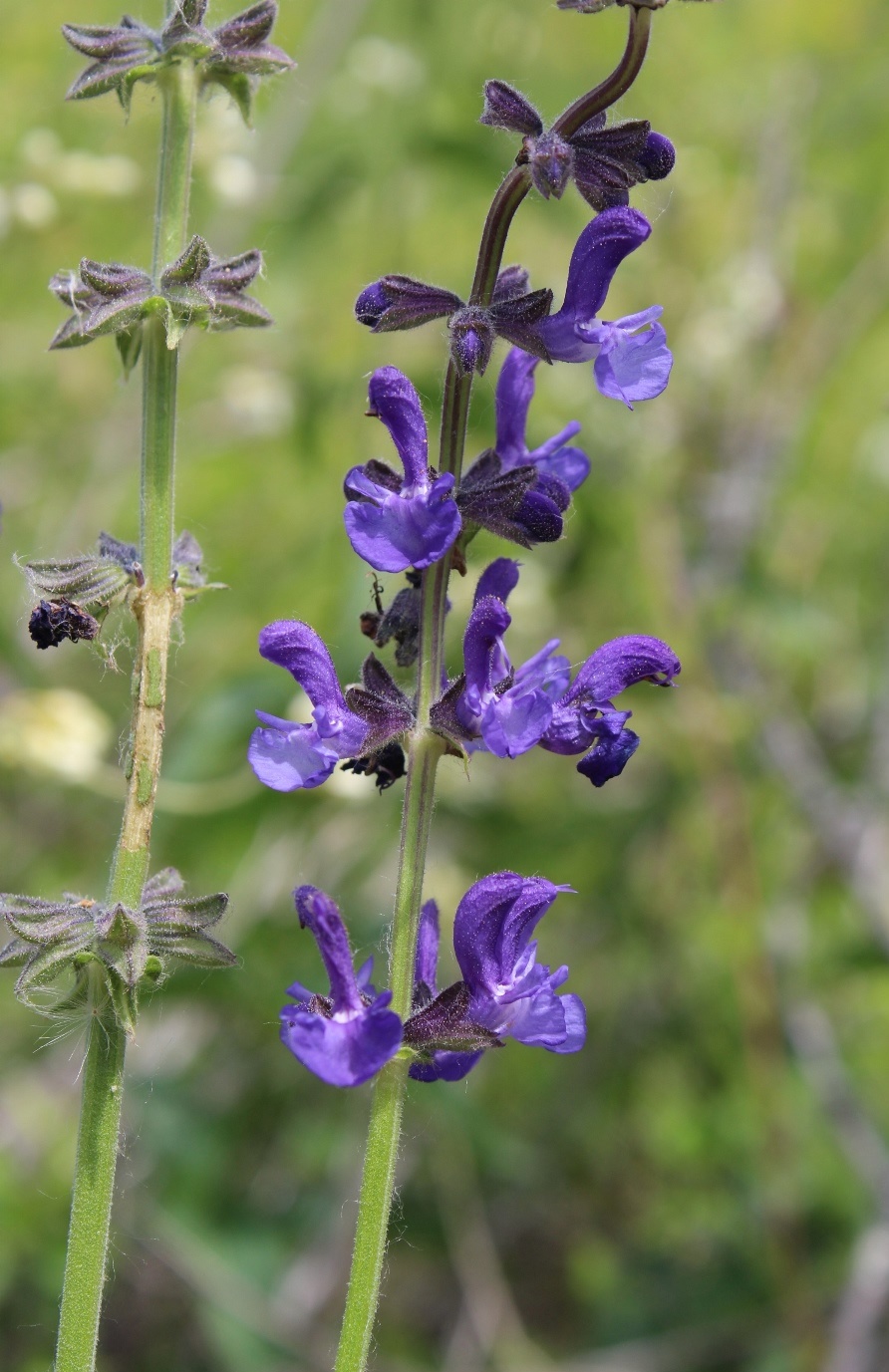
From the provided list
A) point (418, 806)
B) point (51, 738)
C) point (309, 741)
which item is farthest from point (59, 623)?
point (51, 738)

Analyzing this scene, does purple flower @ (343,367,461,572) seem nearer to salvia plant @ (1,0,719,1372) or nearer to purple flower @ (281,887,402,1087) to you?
salvia plant @ (1,0,719,1372)

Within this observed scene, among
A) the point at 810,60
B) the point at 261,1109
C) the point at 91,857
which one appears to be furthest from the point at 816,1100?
the point at 810,60

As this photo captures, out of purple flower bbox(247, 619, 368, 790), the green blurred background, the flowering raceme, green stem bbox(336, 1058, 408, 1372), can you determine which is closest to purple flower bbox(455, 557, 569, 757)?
the flowering raceme

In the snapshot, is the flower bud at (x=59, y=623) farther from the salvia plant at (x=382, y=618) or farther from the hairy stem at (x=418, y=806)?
the hairy stem at (x=418, y=806)

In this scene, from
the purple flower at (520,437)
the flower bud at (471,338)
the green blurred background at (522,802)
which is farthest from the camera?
the green blurred background at (522,802)

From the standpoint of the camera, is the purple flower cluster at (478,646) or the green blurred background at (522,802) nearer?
the purple flower cluster at (478,646)

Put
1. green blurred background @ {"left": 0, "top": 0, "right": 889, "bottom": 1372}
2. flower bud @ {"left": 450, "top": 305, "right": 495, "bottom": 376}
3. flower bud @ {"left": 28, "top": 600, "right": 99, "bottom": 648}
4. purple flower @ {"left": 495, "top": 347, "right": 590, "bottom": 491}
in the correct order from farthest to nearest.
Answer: green blurred background @ {"left": 0, "top": 0, "right": 889, "bottom": 1372} → purple flower @ {"left": 495, "top": 347, "right": 590, "bottom": 491} → flower bud @ {"left": 28, "top": 600, "right": 99, "bottom": 648} → flower bud @ {"left": 450, "top": 305, "right": 495, "bottom": 376}

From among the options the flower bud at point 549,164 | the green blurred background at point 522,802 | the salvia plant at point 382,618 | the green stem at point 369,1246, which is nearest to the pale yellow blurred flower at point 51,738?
the green blurred background at point 522,802
